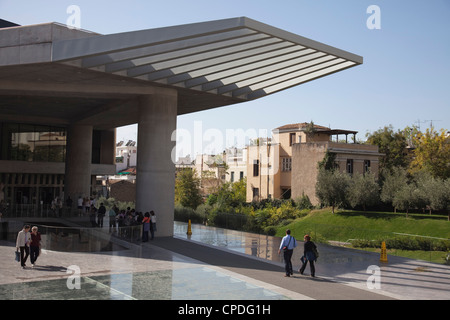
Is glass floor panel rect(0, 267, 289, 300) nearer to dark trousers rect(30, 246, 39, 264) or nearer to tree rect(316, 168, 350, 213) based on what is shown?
dark trousers rect(30, 246, 39, 264)

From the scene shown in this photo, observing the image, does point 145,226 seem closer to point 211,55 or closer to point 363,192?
point 211,55

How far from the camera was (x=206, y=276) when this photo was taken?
1339 cm

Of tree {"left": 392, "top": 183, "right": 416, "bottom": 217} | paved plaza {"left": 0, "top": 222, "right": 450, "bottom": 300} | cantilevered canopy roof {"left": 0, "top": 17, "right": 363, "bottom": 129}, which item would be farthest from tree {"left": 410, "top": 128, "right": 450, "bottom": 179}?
paved plaza {"left": 0, "top": 222, "right": 450, "bottom": 300}

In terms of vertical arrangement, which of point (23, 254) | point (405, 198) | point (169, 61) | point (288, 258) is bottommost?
point (23, 254)

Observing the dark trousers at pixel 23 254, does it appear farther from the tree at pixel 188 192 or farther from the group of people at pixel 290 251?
the tree at pixel 188 192

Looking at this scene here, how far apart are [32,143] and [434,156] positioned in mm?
39583

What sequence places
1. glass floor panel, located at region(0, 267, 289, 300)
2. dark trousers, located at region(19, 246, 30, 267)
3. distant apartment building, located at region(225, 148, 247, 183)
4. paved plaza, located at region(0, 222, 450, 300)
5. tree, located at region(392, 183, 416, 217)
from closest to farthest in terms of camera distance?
1. glass floor panel, located at region(0, 267, 289, 300)
2. paved plaza, located at region(0, 222, 450, 300)
3. dark trousers, located at region(19, 246, 30, 267)
4. tree, located at region(392, 183, 416, 217)
5. distant apartment building, located at region(225, 148, 247, 183)

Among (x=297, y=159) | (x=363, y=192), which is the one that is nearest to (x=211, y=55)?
(x=363, y=192)

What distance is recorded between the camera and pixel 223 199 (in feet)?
166

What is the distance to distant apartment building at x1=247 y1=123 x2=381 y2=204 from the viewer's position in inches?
1877

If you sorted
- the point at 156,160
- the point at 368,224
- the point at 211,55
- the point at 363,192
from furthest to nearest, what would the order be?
1. the point at 363,192
2. the point at 368,224
3. the point at 156,160
4. the point at 211,55

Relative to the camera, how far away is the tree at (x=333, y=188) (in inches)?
1666

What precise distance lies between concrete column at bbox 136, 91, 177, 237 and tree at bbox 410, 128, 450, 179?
32339 mm

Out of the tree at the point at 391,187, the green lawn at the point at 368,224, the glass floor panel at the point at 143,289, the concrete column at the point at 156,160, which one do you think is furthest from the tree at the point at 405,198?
the glass floor panel at the point at 143,289
